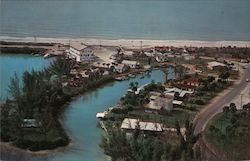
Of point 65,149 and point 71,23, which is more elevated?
point 71,23

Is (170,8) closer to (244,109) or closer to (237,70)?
(237,70)

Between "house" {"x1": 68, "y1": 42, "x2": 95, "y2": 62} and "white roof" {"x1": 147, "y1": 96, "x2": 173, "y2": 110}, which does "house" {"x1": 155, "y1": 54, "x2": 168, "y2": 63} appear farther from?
"house" {"x1": 68, "y1": 42, "x2": 95, "y2": 62}

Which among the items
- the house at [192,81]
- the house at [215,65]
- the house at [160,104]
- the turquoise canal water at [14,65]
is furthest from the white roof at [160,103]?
the turquoise canal water at [14,65]

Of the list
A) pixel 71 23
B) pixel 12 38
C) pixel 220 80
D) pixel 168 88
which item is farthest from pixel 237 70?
pixel 12 38

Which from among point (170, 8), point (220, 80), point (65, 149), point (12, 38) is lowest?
point (65, 149)

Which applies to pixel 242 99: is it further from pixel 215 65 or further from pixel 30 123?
pixel 30 123

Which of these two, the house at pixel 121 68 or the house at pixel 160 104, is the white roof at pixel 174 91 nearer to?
the house at pixel 160 104
